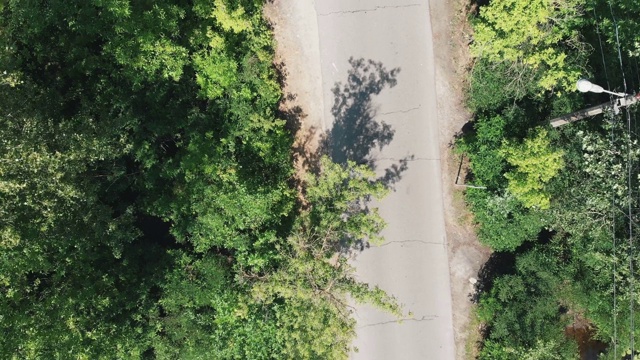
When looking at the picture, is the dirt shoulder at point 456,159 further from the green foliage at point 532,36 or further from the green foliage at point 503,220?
the green foliage at point 532,36

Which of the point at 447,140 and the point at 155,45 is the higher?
the point at 155,45

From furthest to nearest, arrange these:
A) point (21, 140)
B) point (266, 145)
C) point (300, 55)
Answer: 1. point (300, 55)
2. point (266, 145)
3. point (21, 140)

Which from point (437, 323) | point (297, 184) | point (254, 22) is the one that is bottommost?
point (437, 323)

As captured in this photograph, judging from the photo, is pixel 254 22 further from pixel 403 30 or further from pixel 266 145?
pixel 403 30

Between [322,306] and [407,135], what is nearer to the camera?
[322,306]

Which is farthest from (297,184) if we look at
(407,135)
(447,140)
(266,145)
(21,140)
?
(21,140)

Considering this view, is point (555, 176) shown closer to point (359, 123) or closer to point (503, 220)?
point (503, 220)

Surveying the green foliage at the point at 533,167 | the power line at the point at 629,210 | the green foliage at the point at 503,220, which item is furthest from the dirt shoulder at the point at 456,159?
the power line at the point at 629,210
